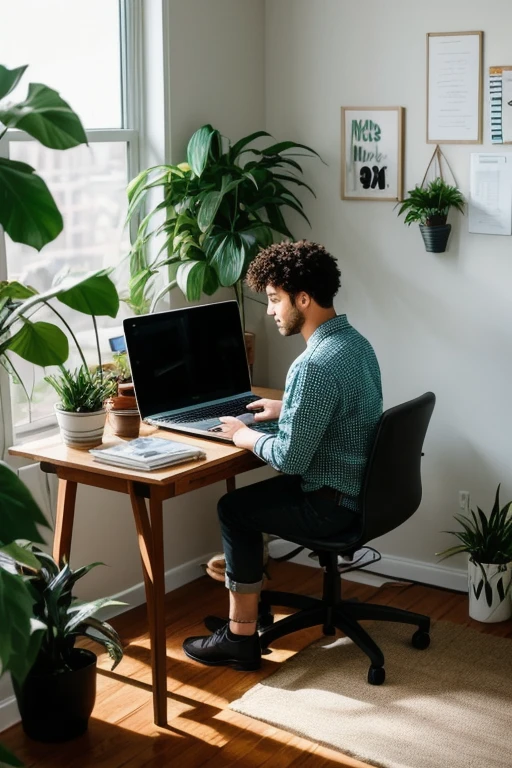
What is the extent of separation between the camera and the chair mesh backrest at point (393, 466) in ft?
9.80

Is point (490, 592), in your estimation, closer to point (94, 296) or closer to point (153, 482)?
point (153, 482)

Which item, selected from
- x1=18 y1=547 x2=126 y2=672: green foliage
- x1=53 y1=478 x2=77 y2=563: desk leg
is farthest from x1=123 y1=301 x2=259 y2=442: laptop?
x1=18 y1=547 x2=126 y2=672: green foliage

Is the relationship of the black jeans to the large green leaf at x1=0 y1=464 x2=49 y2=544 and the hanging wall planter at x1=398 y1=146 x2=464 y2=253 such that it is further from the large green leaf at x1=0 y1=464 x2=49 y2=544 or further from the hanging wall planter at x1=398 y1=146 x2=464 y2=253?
the large green leaf at x1=0 y1=464 x2=49 y2=544

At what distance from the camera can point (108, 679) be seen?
3230mm

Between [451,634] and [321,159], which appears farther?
[321,159]

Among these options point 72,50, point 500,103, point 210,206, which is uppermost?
point 72,50

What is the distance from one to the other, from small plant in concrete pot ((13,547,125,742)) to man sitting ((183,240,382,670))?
1.63 ft

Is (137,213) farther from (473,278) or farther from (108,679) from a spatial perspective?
(108,679)

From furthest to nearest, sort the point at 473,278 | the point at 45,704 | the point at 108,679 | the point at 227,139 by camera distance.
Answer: the point at 227,139 < the point at 473,278 < the point at 108,679 < the point at 45,704

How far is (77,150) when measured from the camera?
11.4 ft

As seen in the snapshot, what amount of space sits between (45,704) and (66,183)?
64.6 inches

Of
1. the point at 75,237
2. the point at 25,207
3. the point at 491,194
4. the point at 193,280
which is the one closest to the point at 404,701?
the point at 193,280

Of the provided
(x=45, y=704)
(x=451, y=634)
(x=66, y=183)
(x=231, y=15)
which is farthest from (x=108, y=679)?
(x=231, y=15)

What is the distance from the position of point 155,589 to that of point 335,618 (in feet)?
2.34
